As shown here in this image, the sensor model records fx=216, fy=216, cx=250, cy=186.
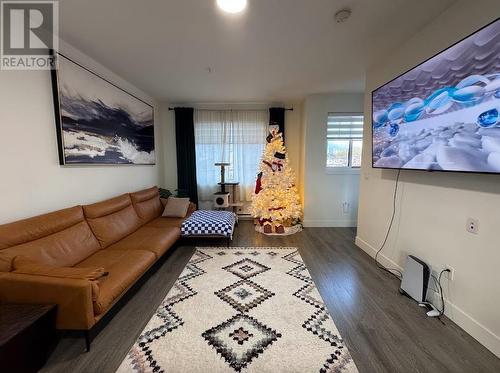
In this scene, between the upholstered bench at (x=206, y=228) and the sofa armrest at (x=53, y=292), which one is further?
A: the upholstered bench at (x=206, y=228)

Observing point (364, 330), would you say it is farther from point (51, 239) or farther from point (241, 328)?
point (51, 239)

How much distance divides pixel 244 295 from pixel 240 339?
0.54 metres

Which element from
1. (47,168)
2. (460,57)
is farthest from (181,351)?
(460,57)

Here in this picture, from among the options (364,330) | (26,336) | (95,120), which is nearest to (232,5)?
(95,120)

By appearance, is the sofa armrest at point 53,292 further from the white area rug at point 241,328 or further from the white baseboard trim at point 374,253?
the white baseboard trim at point 374,253

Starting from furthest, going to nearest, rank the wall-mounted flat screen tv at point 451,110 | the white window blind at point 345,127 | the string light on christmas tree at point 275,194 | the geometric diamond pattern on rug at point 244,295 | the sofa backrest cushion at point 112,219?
1. the white window blind at point 345,127
2. the string light on christmas tree at point 275,194
3. the sofa backrest cushion at point 112,219
4. the geometric diamond pattern on rug at point 244,295
5. the wall-mounted flat screen tv at point 451,110

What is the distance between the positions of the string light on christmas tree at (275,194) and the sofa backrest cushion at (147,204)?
1787 millimetres

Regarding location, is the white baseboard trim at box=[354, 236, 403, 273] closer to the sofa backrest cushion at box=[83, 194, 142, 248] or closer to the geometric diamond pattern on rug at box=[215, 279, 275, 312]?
the geometric diamond pattern on rug at box=[215, 279, 275, 312]

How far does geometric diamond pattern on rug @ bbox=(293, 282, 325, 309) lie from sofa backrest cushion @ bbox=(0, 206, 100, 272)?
2.15 m

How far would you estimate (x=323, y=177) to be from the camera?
4.32 m

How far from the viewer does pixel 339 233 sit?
3988mm

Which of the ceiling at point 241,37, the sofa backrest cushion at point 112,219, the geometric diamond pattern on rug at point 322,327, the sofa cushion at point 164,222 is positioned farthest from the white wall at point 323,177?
the sofa backrest cushion at point 112,219

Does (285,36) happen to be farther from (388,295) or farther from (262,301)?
(388,295)

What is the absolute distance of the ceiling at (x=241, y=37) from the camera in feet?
5.91
